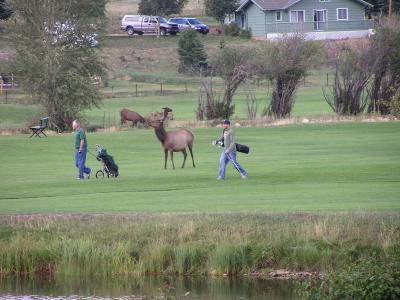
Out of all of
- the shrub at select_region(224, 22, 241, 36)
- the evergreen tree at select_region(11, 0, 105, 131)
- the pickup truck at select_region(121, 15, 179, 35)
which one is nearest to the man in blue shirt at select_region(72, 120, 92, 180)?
the evergreen tree at select_region(11, 0, 105, 131)

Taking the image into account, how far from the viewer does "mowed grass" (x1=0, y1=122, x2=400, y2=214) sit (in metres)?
25.5

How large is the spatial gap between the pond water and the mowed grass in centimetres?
371

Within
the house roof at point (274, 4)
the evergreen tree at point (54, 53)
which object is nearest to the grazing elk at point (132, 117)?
the evergreen tree at point (54, 53)

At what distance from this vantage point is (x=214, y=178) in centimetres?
3123

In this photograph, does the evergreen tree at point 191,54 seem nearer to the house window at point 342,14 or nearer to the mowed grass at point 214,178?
the house window at point 342,14

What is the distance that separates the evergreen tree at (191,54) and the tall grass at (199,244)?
2843 inches

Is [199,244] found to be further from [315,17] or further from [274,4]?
[315,17]

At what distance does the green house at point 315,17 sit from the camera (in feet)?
358

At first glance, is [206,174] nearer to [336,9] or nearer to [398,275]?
[398,275]

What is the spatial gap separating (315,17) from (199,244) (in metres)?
91.5

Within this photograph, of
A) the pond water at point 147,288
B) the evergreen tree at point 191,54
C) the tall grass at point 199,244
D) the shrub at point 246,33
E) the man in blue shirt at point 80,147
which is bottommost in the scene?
the pond water at point 147,288

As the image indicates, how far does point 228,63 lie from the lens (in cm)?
5778

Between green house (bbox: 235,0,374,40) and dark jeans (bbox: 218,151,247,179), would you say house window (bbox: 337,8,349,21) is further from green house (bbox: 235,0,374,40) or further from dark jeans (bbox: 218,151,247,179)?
dark jeans (bbox: 218,151,247,179)

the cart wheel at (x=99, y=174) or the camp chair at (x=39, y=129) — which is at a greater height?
the camp chair at (x=39, y=129)
